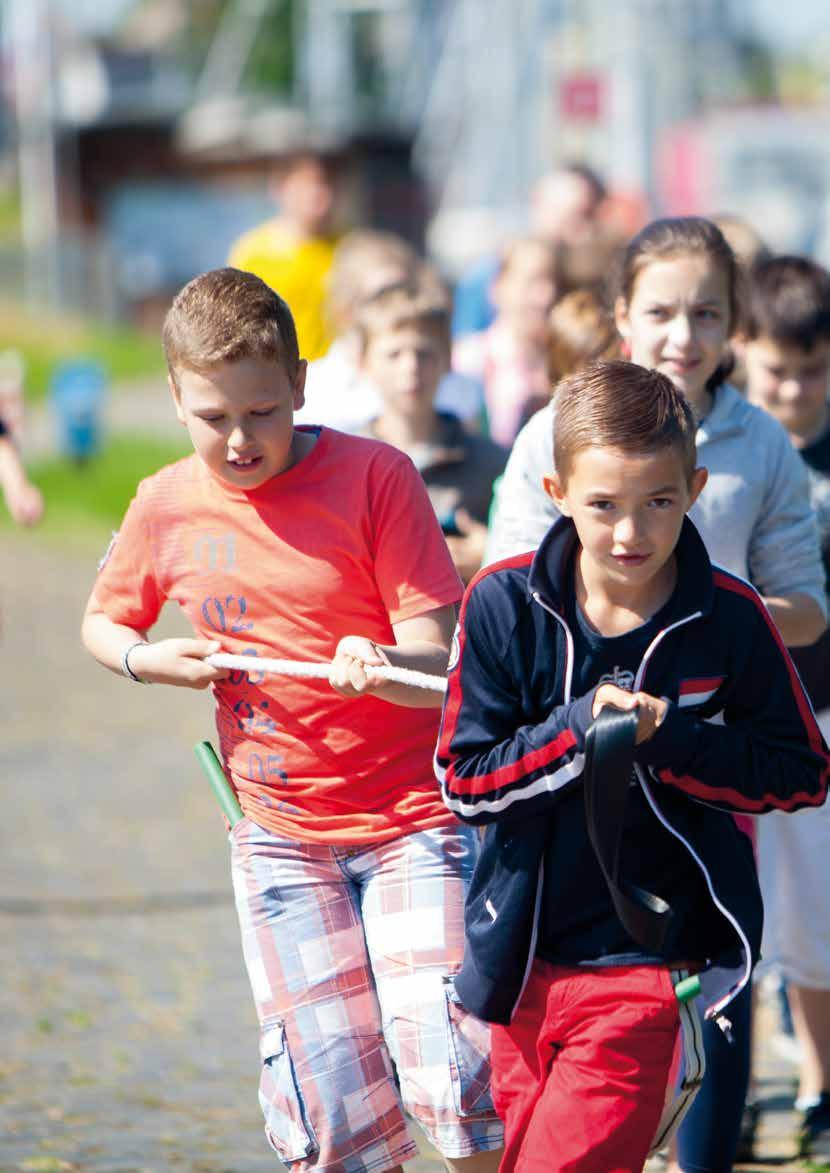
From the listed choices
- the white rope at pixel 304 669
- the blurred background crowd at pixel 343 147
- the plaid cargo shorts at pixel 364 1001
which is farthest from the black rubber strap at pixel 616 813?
the blurred background crowd at pixel 343 147

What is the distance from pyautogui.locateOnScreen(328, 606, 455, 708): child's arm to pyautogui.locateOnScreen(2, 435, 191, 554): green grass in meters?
13.3

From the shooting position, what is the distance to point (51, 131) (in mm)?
40688

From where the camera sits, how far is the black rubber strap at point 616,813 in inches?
113

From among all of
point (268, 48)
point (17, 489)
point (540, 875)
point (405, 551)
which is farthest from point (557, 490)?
point (268, 48)

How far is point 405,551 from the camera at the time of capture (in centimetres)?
345

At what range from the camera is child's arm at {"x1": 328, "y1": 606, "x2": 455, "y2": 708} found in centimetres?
320

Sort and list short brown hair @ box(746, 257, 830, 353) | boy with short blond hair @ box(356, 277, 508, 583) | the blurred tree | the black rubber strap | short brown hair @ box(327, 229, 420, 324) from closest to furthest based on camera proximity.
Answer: the black rubber strap, short brown hair @ box(746, 257, 830, 353), boy with short blond hair @ box(356, 277, 508, 583), short brown hair @ box(327, 229, 420, 324), the blurred tree

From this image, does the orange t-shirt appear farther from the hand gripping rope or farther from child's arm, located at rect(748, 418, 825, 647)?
child's arm, located at rect(748, 418, 825, 647)

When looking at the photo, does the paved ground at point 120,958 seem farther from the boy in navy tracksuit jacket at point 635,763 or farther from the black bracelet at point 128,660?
the boy in navy tracksuit jacket at point 635,763

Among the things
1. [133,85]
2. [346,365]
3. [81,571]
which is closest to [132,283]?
[133,85]

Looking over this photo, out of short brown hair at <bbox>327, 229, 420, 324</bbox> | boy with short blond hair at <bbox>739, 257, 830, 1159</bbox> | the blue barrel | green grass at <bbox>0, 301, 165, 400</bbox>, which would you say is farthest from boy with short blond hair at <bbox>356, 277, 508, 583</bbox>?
green grass at <bbox>0, 301, 165, 400</bbox>

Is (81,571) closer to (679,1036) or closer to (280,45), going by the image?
(679,1036)

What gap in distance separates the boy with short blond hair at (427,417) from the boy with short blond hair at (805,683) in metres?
0.75

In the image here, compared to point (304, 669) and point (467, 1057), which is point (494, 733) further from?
point (467, 1057)
